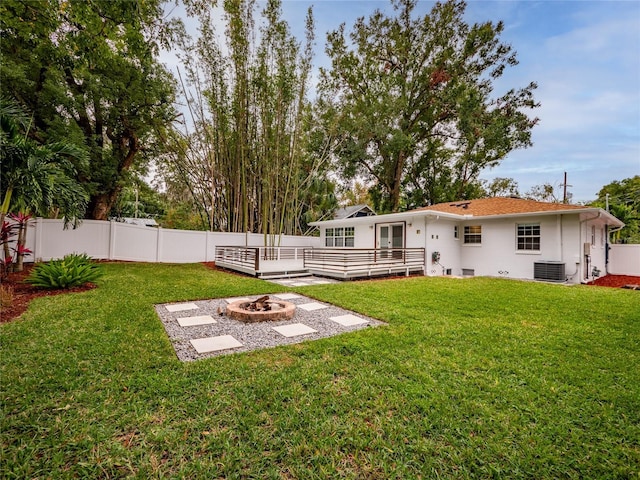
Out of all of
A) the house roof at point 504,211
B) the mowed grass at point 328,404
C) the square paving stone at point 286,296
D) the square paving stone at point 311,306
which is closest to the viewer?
the mowed grass at point 328,404

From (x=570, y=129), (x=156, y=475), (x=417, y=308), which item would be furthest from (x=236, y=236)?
(x=570, y=129)

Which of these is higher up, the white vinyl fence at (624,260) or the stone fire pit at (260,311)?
the white vinyl fence at (624,260)

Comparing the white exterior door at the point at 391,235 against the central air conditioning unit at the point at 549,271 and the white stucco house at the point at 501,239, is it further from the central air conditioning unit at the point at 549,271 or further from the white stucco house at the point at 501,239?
the central air conditioning unit at the point at 549,271

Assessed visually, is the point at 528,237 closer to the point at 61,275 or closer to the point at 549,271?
the point at 549,271

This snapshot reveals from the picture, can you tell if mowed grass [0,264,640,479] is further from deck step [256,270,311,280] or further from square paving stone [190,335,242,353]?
deck step [256,270,311,280]

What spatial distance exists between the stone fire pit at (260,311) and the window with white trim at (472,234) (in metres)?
9.06

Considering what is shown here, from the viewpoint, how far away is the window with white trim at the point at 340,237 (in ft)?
43.1

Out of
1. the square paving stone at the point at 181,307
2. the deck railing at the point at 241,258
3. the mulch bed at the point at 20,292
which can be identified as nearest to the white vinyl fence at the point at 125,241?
the deck railing at the point at 241,258

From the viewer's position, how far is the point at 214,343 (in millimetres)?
3098

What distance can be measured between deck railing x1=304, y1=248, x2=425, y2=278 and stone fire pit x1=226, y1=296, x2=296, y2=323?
4.35 meters

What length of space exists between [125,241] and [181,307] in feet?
24.3

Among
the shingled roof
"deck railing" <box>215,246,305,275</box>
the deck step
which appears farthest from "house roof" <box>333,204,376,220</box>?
the deck step

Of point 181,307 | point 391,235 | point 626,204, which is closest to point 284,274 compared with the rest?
point 181,307

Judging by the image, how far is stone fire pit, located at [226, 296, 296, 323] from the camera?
3.97 m
